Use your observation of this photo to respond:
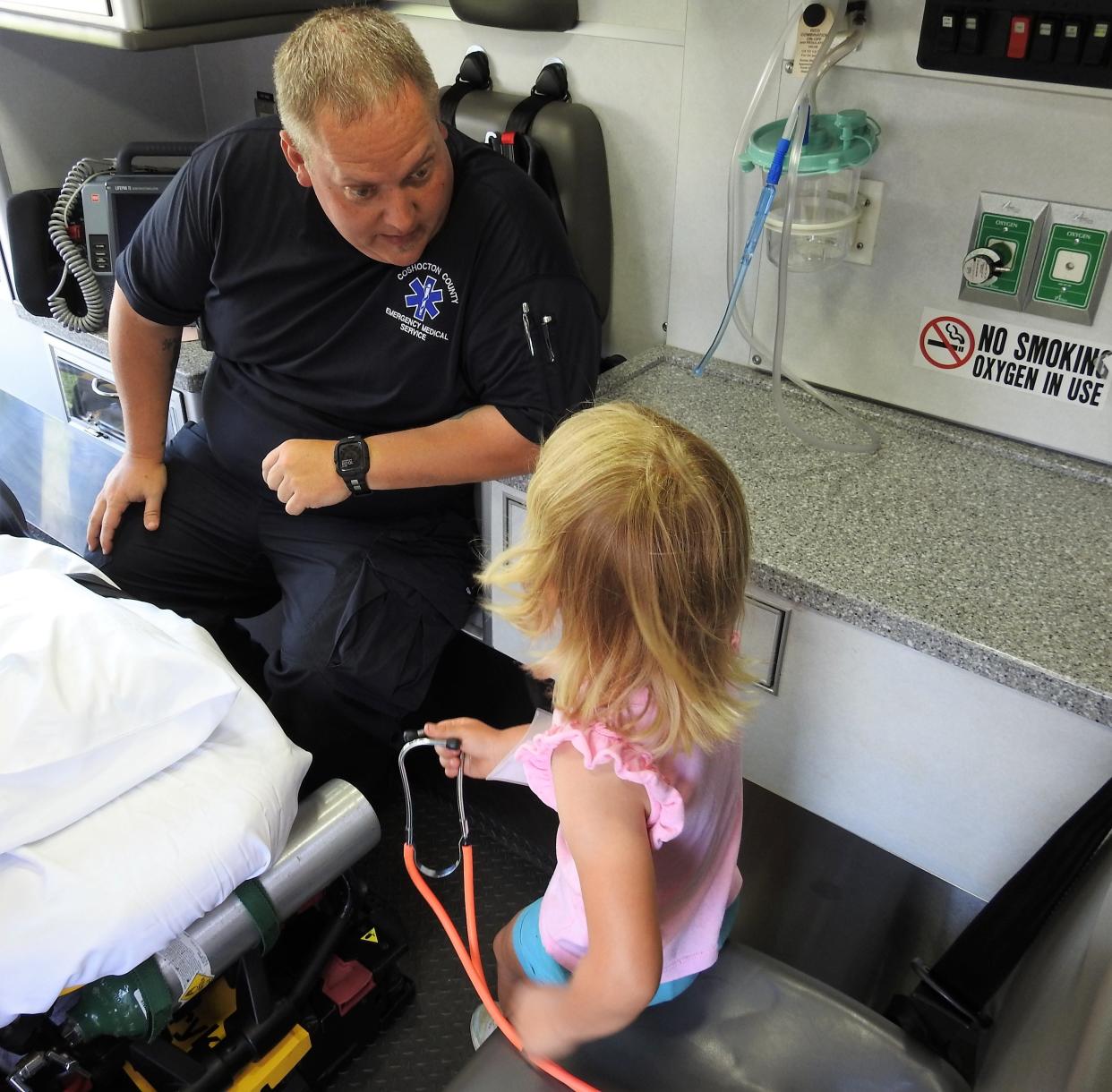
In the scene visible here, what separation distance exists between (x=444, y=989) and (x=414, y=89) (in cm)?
126

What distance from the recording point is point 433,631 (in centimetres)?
146

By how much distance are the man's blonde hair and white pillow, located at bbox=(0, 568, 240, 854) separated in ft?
2.02

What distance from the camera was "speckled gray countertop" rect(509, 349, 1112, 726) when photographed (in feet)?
3.32

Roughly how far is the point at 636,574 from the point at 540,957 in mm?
515

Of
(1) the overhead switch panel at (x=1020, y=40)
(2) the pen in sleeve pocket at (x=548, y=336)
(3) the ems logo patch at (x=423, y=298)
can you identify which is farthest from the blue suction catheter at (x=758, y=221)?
(3) the ems logo patch at (x=423, y=298)

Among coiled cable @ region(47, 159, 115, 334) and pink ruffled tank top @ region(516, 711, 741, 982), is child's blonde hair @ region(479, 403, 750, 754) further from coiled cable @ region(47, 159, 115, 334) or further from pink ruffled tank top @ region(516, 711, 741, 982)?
coiled cable @ region(47, 159, 115, 334)

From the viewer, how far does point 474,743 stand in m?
1.09

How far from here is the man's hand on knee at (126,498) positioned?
5.26 ft

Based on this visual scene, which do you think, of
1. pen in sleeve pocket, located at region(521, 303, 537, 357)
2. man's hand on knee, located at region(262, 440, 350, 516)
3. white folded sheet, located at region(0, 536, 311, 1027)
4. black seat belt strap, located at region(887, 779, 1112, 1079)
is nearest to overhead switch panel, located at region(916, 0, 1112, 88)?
pen in sleeve pocket, located at region(521, 303, 537, 357)

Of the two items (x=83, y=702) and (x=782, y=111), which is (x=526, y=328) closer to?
(x=782, y=111)

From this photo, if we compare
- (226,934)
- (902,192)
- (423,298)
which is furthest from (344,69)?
(226,934)

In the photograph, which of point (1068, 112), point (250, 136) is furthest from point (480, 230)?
point (1068, 112)

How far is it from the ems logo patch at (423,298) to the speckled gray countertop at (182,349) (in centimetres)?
47

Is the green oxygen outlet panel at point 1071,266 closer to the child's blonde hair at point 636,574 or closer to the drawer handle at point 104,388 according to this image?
the child's blonde hair at point 636,574
